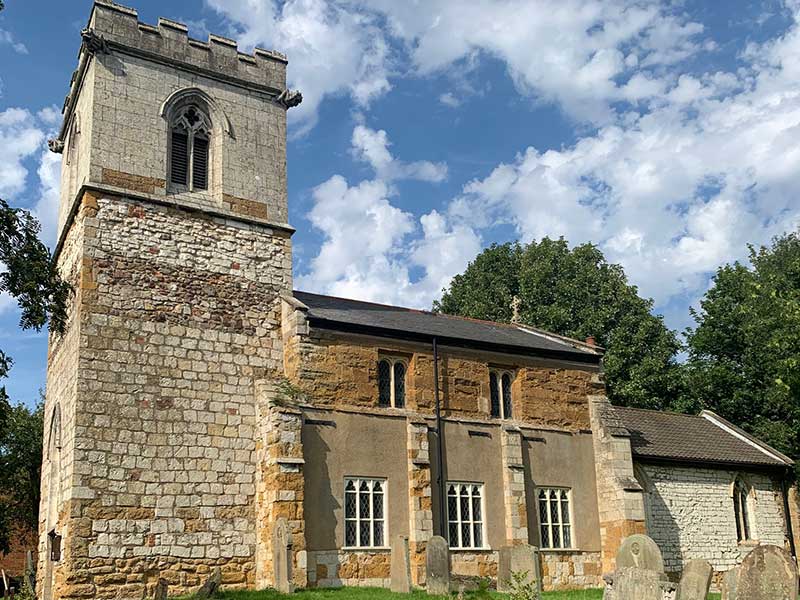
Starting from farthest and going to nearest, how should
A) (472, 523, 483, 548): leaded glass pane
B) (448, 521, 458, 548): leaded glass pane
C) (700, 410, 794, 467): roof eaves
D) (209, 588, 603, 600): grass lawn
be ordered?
(700, 410, 794, 467): roof eaves → (472, 523, 483, 548): leaded glass pane → (448, 521, 458, 548): leaded glass pane → (209, 588, 603, 600): grass lawn

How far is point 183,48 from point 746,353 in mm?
27010

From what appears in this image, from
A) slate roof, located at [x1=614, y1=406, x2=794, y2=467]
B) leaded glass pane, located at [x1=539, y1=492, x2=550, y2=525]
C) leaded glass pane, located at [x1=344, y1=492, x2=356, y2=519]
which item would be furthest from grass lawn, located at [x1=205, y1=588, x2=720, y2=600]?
slate roof, located at [x1=614, y1=406, x2=794, y2=467]

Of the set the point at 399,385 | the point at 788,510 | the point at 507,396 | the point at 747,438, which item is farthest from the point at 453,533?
the point at 747,438

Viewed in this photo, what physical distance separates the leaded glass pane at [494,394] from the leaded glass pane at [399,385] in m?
2.88

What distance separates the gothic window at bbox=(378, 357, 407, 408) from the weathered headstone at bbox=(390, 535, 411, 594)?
4721mm

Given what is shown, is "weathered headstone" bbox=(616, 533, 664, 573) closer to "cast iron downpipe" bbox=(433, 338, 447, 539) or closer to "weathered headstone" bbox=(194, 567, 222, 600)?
"cast iron downpipe" bbox=(433, 338, 447, 539)

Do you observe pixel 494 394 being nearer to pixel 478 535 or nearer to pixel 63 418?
pixel 478 535

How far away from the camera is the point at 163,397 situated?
22.1m

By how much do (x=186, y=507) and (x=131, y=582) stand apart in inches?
82.6

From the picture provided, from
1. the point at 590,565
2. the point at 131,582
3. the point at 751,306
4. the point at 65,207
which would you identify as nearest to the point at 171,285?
the point at 65,207

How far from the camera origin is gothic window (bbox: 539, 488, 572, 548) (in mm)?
25391

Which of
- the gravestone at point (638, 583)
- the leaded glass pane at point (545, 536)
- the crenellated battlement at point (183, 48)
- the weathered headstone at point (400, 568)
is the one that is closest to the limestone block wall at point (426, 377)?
the leaded glass pane at point (545, 536)

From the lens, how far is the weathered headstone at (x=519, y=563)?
19.3 metres

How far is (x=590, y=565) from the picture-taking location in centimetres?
2552
